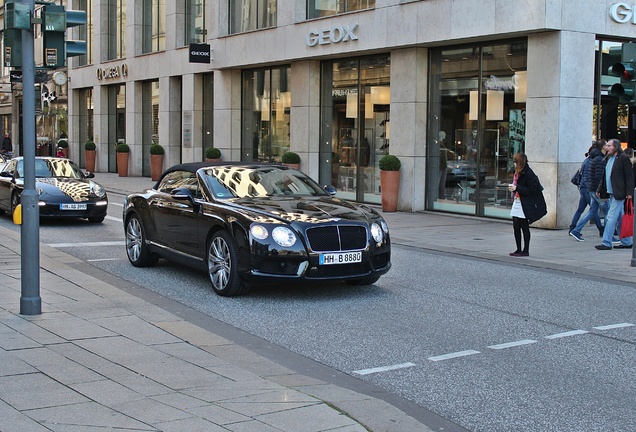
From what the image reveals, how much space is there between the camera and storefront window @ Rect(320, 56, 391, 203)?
22375 millimetres

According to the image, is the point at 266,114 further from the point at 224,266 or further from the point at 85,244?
the point at 224,266

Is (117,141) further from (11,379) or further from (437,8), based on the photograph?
(11,379)

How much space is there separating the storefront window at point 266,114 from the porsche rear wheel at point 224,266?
55.8 feet

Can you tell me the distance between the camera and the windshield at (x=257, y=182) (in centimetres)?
1036

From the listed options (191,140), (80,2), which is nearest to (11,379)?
(191,140)

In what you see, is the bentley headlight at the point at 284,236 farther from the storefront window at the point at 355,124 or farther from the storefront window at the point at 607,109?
the storefront window at the point at 355,124

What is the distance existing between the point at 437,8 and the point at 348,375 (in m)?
14.5

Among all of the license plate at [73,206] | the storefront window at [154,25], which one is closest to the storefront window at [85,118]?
the storefront window at [154,25]

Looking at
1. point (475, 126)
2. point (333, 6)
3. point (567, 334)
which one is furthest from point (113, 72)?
point (567, 334)

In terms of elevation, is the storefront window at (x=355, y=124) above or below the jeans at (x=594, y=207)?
above

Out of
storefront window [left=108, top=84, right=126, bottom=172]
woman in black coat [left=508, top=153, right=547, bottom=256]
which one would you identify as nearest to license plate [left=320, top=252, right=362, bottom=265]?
woman in black coat [left=508, top=153, right=547, bottom=256]

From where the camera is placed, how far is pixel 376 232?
960 cm

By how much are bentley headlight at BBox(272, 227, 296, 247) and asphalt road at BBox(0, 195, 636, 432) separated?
2.28 feet

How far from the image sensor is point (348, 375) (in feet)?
21.0
